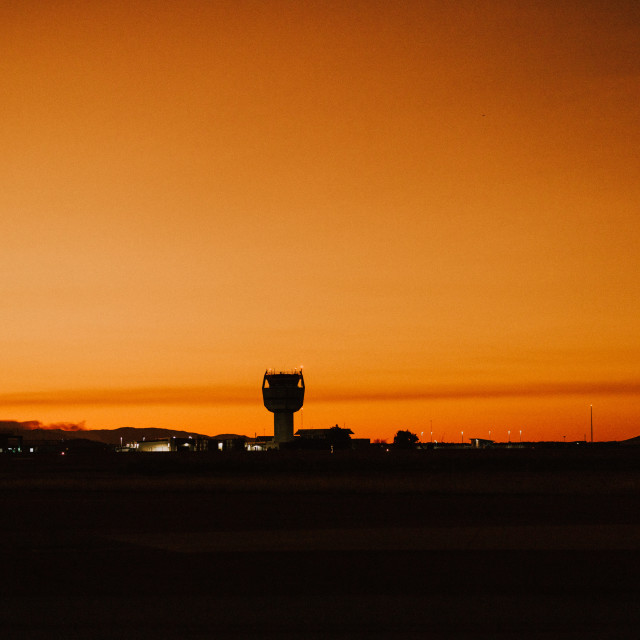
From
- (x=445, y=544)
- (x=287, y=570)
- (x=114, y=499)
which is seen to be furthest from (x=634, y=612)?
(x=114, y=499)

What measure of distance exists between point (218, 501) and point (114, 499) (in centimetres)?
444

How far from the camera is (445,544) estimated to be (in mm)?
20453

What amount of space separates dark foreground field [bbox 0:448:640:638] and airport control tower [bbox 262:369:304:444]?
131166 millimetres

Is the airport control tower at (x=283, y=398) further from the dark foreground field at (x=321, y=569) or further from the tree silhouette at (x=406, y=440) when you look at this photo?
the dark foreground field at (x=321, y=569)

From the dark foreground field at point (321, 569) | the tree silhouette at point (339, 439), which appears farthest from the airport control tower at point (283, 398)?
the dark foreground field at point (321, 569)

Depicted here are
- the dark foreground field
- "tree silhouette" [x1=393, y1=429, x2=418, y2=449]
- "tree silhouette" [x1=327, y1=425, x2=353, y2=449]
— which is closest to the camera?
the dark foreground field

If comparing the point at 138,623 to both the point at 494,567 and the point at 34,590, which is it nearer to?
the point at 34,590

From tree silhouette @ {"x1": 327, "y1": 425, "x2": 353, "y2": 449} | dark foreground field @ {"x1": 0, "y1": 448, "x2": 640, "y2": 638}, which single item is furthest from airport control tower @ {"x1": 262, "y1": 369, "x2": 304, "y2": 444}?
dark foreground field @ {"x1": 0, "y1": 448, "x2": 640, "y2": 638}

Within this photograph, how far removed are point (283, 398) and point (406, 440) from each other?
81.6ft

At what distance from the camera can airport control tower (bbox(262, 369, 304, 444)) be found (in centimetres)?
16575

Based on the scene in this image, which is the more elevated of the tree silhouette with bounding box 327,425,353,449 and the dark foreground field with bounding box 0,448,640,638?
the tree silhouette with bounding box 327,425,353,449

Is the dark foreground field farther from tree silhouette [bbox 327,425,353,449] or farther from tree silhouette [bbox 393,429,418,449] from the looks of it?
tree silhouette [bbox 393,429,418,449]

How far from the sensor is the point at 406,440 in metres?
171

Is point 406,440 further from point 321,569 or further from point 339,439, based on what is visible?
point 321,569
